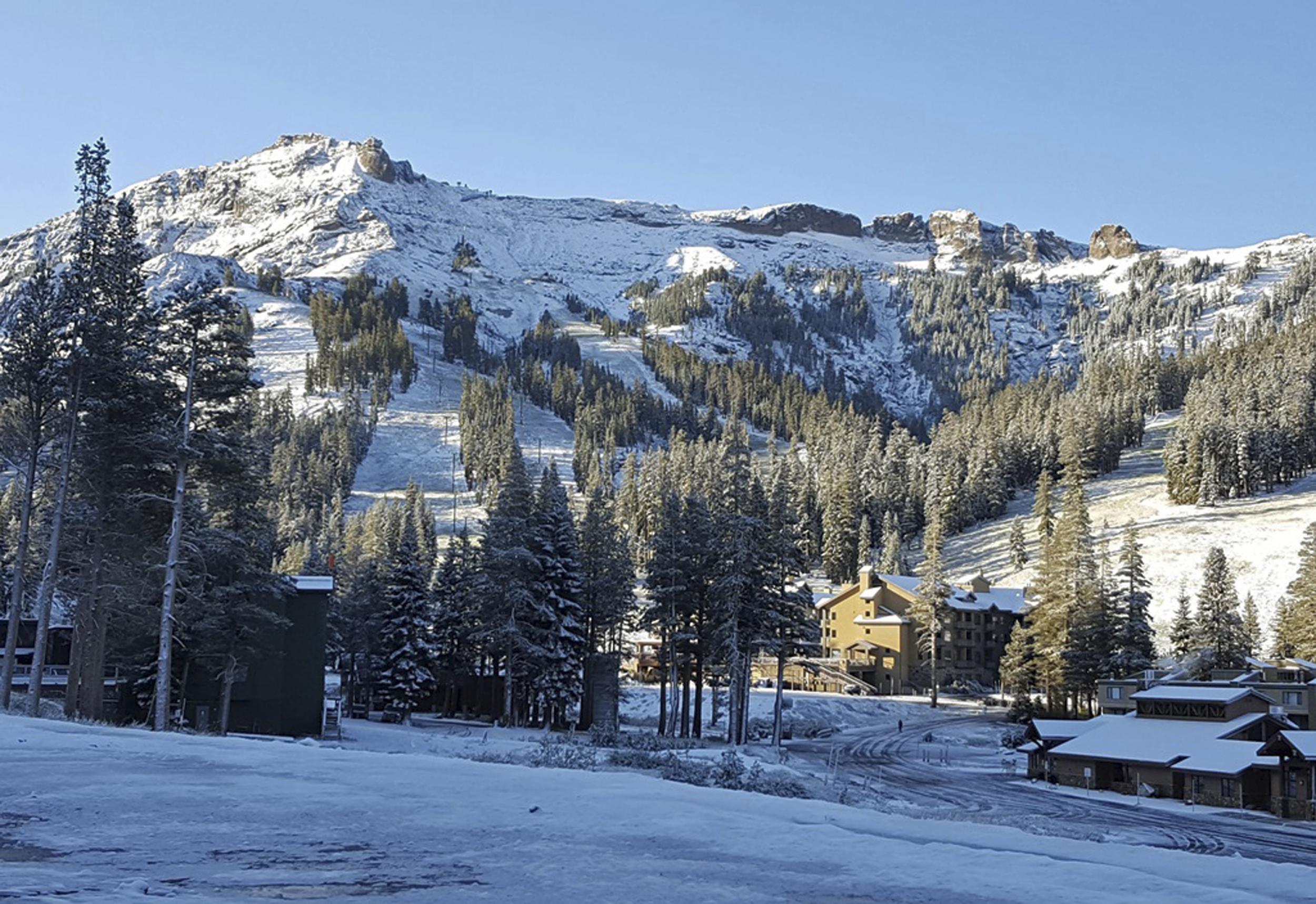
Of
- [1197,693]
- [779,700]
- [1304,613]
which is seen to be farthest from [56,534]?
[1304,613]

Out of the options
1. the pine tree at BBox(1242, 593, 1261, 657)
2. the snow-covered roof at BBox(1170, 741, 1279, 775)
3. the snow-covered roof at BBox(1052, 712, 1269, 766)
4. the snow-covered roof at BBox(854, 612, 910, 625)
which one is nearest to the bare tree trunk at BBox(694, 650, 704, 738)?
the snow-covered roof at BBox(1052, 712, 1269, 766)

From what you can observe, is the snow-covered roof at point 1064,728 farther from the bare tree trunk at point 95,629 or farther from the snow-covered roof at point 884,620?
the bare tree trunk at point 95,629

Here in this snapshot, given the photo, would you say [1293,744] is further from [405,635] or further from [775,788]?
[405,635]

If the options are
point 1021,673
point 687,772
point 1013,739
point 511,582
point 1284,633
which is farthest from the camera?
point 1021,673

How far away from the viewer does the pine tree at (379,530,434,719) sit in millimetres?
58438

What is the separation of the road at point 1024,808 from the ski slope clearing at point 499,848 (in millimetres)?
12654

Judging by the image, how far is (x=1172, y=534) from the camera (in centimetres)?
10225

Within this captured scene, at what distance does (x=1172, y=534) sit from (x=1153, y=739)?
189 ft

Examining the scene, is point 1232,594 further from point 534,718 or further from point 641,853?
point 641,853

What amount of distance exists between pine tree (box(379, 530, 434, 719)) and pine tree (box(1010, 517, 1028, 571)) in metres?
69.8

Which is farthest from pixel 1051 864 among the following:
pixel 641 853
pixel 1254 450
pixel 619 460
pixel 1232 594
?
pixel 619 460

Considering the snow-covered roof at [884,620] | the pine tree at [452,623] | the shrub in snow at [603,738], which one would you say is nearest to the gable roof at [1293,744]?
the shrub in snow at [603,738]

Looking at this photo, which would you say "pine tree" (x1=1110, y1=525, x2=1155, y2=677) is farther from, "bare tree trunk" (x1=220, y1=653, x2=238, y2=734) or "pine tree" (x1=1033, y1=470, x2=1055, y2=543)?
"bare tree trunk" (x1=220, y1=653, x2=238, y2=734)

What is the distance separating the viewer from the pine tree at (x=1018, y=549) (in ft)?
358
